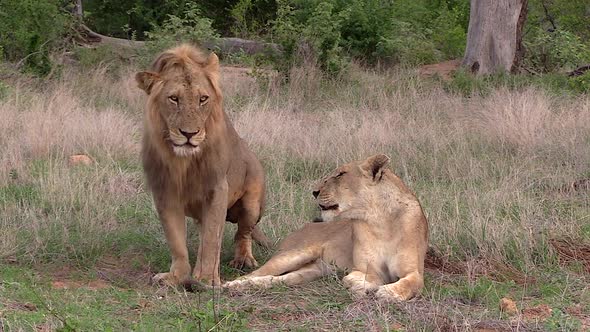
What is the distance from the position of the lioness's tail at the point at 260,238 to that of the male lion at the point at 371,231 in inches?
28.2

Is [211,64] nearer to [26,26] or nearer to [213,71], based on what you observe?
[213,71]

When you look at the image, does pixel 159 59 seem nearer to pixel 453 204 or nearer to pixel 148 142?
pixel 148 142

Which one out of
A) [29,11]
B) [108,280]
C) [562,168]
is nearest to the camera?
[108,280]

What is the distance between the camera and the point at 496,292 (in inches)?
202

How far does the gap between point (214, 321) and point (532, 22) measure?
17.8m

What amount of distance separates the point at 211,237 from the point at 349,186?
0.82 m

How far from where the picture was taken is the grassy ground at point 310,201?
15.2ft

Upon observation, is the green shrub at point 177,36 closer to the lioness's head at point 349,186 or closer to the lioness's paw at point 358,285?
the lioness's head at point 349,186

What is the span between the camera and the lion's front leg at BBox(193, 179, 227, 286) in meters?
5.41

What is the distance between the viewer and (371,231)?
521cm

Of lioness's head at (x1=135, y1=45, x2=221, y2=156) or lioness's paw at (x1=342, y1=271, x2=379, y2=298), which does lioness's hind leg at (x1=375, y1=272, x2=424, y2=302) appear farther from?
lioness's head at (x1=135, y1=45, x2=221, y2=156)

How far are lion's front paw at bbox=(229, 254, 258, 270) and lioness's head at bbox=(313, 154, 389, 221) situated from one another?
867 millimetres

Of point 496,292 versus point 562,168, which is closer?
point 496,292

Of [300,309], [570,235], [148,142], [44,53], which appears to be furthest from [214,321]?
[44,53]
